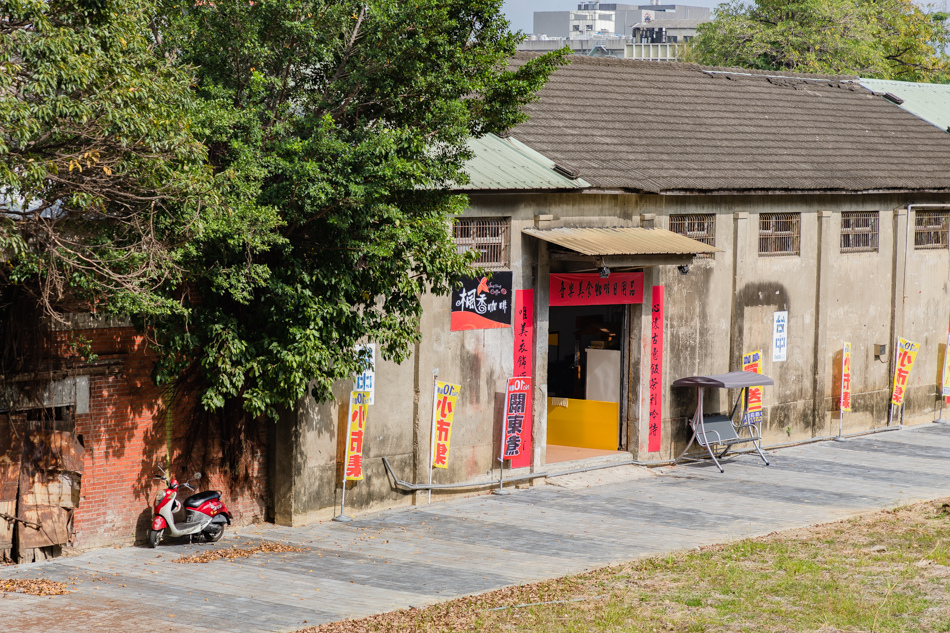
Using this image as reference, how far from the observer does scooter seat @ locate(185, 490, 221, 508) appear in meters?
14.3

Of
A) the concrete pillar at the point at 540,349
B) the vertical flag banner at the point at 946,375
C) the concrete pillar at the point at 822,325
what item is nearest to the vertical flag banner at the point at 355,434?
the concrete pillar at the point at 540,349

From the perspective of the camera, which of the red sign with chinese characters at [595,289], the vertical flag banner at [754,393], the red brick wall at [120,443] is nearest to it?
the red brick wall at [120,443]

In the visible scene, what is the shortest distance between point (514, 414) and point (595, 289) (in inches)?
105

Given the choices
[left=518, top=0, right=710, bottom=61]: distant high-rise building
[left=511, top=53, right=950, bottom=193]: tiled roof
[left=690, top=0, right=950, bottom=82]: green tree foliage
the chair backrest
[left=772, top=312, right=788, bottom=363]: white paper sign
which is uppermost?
[left=518, top=0, right=710, bottom=61]: distant high-rise building

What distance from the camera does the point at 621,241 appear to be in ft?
60.7

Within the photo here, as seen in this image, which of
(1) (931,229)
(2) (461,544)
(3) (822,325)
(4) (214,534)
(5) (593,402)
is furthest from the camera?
(1) (931,229)

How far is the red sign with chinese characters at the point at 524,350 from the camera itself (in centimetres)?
1817

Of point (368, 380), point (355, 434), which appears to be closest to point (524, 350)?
point (368, 380)

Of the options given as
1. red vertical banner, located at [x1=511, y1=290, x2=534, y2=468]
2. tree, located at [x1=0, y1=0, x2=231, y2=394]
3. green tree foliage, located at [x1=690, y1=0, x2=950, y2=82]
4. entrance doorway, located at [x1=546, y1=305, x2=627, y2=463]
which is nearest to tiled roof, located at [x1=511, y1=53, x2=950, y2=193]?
red vertical banner, located at [x1=511, y1=290, x2=534, y2=468]

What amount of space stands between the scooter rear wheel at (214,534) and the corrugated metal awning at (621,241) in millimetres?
6583

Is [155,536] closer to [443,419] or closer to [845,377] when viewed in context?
[443,419]

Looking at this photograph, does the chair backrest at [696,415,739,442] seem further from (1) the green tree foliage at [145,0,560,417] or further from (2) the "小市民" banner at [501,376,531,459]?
(1) the green tree foliage at [145,0,560,417]

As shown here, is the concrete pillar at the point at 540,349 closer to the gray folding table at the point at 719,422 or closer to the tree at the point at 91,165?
the gray folding table at the point at 719,422

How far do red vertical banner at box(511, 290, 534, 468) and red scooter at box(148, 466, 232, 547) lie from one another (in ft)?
17.6
